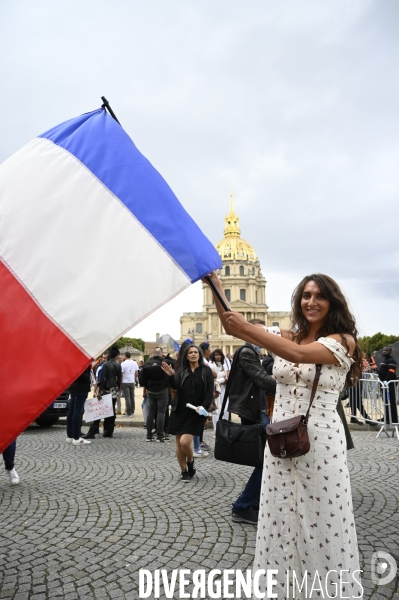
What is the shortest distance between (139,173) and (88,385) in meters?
6.11

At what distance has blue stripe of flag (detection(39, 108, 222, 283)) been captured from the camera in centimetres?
308

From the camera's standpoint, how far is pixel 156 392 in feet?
29.6

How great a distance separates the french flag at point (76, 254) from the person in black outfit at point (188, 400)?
3.25m

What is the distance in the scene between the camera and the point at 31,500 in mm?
5215

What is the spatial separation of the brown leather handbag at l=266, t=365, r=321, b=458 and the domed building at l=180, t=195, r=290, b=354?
9698cm

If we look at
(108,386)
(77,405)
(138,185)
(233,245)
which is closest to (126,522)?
(138,185)

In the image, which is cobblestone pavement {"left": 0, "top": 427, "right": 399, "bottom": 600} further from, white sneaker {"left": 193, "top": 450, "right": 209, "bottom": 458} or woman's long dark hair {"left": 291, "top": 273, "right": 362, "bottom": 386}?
woman's long dark hair {"left": 291, "top": 273, "right": 362, "bottom": 386}

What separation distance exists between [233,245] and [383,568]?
11175 cm

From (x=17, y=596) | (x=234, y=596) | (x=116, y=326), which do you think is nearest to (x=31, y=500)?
(x=17, y=596)

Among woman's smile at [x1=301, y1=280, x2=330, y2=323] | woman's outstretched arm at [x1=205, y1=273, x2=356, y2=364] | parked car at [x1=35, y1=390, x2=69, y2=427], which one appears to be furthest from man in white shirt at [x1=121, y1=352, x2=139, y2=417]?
woman's outstretched arm at [x1=205, y1=273, x2=356, y2=364]

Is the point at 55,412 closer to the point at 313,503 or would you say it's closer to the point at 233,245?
the point at 313,503

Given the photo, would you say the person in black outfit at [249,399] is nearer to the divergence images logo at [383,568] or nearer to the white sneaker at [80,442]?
the divergence images logo at [383,568]

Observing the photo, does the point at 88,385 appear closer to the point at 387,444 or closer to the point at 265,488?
the point at 387,444

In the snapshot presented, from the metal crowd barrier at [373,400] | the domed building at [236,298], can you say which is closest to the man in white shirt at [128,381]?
the metal crowd barrier at [373,400]
